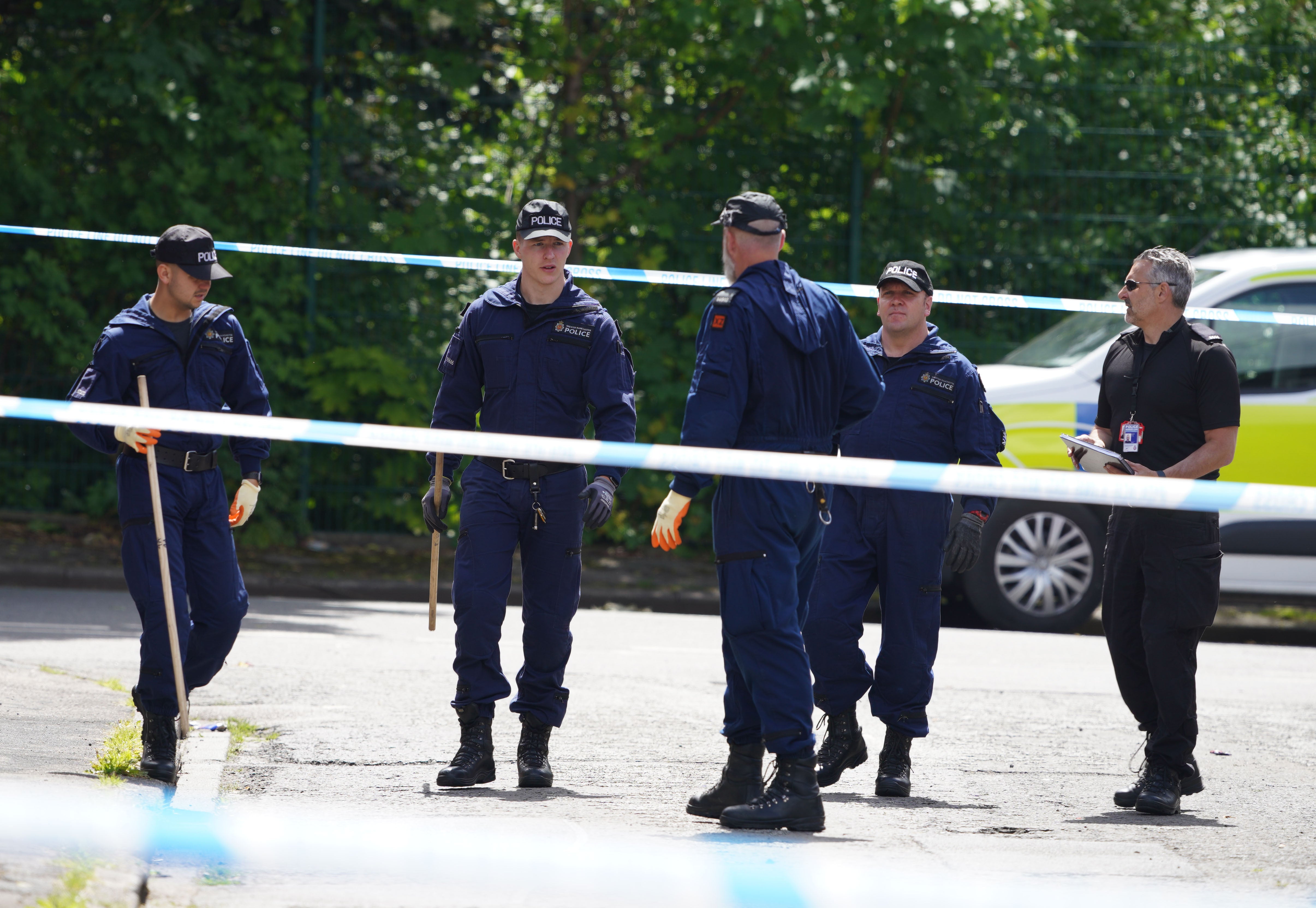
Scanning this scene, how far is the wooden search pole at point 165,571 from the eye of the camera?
17.0ft

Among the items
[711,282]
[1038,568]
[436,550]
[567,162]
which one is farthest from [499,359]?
[567,162]

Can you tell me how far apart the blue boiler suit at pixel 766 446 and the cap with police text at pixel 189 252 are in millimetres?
1735

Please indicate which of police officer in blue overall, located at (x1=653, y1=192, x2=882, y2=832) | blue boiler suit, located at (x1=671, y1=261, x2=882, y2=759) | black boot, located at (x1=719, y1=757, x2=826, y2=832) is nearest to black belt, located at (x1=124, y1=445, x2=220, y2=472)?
police officer in blue overall, located at (x1=653, y1=192, x2=882, y2=832)

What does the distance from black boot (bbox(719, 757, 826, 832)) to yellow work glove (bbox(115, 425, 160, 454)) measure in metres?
2.15

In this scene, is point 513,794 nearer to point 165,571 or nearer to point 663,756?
point 663,756

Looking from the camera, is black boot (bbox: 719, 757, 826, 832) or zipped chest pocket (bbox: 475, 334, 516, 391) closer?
black boot (bbox: 719, 757, 826, 832)

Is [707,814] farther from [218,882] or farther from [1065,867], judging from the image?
[218,882]

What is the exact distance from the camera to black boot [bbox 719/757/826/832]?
475 cm

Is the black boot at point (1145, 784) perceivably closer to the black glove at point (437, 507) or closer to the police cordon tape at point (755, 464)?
the police cordon tape at point (755, 464)

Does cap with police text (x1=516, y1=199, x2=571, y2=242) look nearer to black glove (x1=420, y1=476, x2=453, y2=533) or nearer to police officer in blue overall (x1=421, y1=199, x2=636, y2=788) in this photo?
police officer in blue overall (x1=421, y1=199, x2=636, y2=788)

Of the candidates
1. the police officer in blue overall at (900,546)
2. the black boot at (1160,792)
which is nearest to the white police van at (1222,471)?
the police officer in blue overall at (900,546)

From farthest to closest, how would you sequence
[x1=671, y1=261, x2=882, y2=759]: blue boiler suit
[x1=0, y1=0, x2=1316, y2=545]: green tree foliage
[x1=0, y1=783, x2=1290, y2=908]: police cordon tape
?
[x1=0, y1=0, x2=1316, y2=545]: green tree foliage
[x1=671, y1=261, x2=882, y2=759]: blue boiler suit
[x1=0, y1=783, x2=1290, y2=908]: police cordon tape

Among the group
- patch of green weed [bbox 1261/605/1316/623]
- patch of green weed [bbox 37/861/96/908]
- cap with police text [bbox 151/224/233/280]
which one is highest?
cap with police text [bbox 151/224/233/280]

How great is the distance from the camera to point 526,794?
519 cm
